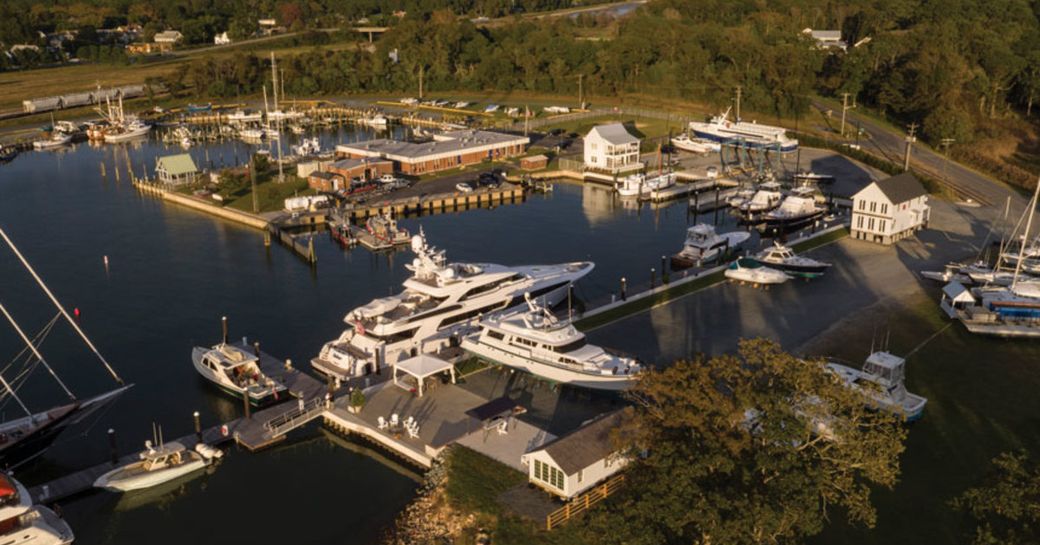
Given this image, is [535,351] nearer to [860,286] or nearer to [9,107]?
[860,286]

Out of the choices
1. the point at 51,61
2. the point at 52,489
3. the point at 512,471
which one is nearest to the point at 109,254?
the point at 52,489

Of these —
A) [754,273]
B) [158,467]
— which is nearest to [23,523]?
[158,467]

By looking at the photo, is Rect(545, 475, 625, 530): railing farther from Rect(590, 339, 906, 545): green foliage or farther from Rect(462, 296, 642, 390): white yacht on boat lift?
Rect(462, 296, 642, 390): white yacht on boat lift

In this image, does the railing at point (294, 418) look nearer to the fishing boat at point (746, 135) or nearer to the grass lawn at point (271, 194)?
the grass lawn at point (271, 194)

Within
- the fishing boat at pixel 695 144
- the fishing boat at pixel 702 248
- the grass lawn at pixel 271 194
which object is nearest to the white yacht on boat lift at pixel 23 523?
the fishing boat at pixel 702 248

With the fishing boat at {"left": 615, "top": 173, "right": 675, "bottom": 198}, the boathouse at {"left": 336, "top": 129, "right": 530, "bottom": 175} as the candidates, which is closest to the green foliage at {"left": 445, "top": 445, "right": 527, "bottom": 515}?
the fishing boat at {"left": 615, "top": 173, "right": 675, "bottom": 198}

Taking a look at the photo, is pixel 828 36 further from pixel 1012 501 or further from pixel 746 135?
pixel 1012 501
